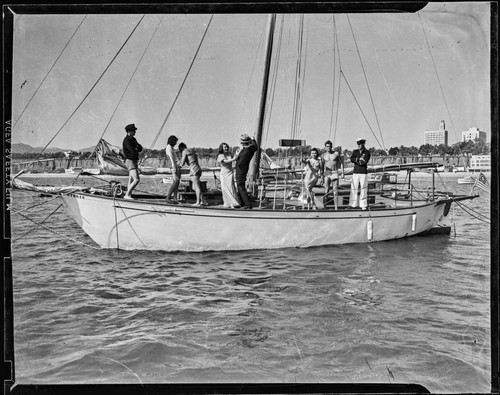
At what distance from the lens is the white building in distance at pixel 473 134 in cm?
846

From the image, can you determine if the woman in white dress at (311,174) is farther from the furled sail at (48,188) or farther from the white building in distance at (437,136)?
the furled sail at (48,188)

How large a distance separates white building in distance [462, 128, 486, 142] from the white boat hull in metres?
5.51

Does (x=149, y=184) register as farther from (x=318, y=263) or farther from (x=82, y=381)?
(x=82, y=381)

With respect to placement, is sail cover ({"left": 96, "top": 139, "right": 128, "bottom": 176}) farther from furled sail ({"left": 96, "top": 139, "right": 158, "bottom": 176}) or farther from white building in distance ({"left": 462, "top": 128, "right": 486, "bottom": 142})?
white building in distance ({"left": 462, "top": 128, "right": 486, "bottom": 142})

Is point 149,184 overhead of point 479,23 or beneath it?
beneath

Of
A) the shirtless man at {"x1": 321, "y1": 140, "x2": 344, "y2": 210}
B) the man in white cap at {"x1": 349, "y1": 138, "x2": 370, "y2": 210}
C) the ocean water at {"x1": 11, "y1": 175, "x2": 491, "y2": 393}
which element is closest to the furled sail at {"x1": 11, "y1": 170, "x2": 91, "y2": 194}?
the ocean water at {"x1": 11, "y1": 175, "x2": 491, "y2": 393}

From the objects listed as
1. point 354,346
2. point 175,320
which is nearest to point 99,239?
point 175,320

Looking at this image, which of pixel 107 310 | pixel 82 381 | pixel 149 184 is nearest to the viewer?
pixel 82 381

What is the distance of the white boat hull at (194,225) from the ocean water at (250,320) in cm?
45

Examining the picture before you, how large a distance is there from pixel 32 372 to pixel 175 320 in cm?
253

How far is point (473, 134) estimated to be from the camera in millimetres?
9172

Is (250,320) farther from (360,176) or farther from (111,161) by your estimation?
(360,176)

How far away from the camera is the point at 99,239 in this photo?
1438 cm

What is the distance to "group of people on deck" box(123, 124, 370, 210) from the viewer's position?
1313 centimetres
